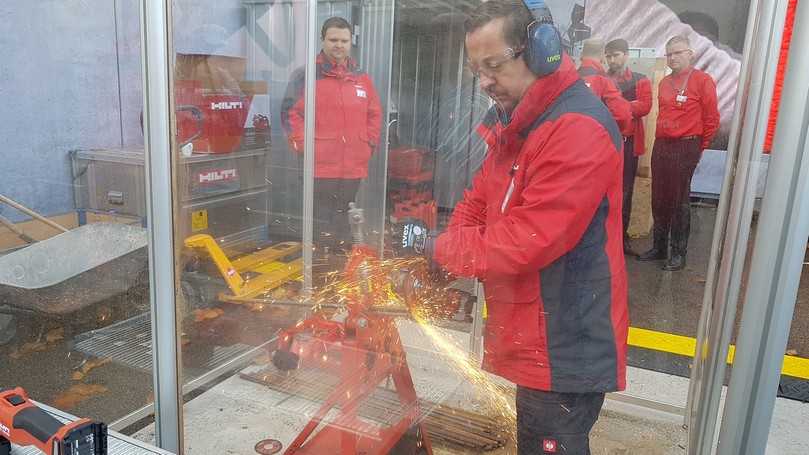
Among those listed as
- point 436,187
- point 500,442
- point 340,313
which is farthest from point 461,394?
point 436,187

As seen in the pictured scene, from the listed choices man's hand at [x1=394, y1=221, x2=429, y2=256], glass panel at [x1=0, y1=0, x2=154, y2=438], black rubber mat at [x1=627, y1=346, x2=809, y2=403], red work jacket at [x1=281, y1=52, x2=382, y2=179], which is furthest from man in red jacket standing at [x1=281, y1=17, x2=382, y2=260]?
black rubber mat at [x1=627, y1=346, x2=809, y2=403]

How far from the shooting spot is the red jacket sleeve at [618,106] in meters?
1.64

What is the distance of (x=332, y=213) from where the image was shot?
133 inches

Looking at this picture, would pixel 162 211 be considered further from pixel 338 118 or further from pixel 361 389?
pixel 338 118

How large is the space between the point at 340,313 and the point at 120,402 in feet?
3.86

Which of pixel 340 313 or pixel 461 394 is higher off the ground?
pixel 340 313

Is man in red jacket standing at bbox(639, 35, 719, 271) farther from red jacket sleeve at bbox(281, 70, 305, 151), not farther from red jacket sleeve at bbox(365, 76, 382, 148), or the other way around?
red jacket sleeve at bbox(281, 70, 305, 151)

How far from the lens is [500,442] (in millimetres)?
2654

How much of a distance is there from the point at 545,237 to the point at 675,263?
1003mm

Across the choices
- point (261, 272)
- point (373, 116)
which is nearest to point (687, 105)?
point (373, 116)

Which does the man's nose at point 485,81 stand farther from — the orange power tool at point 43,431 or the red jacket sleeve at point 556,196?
the orange power tool at point 43,431

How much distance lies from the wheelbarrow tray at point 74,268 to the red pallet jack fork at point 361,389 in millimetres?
1355

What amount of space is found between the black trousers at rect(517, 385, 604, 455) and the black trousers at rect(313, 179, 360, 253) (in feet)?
5.12

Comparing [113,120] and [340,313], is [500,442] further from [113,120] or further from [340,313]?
[113,120]
